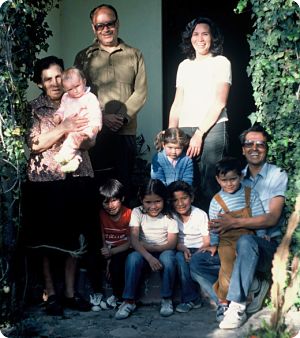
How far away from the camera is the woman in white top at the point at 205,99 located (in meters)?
5.80

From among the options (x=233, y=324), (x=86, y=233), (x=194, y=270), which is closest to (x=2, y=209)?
(x=86, y=233)

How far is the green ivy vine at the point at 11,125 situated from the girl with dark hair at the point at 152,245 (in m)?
0.91

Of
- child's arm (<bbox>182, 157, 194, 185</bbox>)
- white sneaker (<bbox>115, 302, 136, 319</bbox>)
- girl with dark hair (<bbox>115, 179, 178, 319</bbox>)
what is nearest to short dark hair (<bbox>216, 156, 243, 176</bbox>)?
child's arm (<bbox>182, 157, 194, 185</bbox>)

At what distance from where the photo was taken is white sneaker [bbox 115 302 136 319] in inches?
215

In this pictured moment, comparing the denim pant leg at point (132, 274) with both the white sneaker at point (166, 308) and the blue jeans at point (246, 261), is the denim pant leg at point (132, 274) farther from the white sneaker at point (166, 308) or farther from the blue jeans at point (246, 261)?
the blue jeans at point (246, 261)

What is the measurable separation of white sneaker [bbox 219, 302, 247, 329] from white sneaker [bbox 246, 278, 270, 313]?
0.22 m

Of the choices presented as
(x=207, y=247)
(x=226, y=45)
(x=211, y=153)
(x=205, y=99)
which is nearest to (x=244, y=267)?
(x=207, y=247)

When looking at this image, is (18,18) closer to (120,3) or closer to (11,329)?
(11,329)

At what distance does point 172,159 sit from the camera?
587 cm

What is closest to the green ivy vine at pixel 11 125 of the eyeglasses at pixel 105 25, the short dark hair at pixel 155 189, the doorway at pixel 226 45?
the eyeglasses at pixel 105 25

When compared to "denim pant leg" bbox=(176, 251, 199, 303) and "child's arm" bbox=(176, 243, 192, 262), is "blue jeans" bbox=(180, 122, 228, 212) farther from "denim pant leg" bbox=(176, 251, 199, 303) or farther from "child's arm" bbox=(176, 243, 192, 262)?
"denim pant leg" bbox=(176, 251, 199, 303)

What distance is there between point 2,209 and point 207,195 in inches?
69.9

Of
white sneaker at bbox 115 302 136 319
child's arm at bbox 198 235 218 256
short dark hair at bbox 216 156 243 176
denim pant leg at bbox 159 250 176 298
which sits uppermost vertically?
short dark hair at bbox 216 156 243 176

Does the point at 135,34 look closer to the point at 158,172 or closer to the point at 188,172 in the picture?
the point at 158,172
